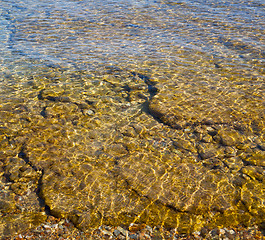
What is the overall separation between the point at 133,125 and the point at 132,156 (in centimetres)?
110

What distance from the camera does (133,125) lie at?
254 inches

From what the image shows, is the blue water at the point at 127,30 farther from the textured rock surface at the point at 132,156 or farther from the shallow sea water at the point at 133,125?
the textured rock surface at the point at 132,156

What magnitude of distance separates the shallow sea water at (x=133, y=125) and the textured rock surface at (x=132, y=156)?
23 millimetres

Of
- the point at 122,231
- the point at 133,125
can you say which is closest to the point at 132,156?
the point at 133,125

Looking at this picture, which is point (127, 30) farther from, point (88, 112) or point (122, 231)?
point (122, 231)

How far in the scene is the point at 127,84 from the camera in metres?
8.16

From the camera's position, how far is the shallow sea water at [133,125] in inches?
178

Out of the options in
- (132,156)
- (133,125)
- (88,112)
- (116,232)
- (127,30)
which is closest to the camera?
(116,232)

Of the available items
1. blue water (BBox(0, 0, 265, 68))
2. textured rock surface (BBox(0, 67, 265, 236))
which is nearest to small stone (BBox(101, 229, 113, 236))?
textured rock surface (BBox(0, 67, 265, 236))

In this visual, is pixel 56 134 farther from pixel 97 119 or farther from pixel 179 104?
pixel 179 104

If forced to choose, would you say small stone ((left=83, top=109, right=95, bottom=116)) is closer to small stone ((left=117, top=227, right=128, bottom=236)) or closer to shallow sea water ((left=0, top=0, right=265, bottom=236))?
Result: shallow sea water ((left=0, top=0, right=265, bottom=236))

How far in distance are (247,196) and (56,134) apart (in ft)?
13.8

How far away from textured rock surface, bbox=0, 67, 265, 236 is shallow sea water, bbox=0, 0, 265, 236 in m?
0.02

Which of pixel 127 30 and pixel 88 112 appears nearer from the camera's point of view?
pixel 88 112
